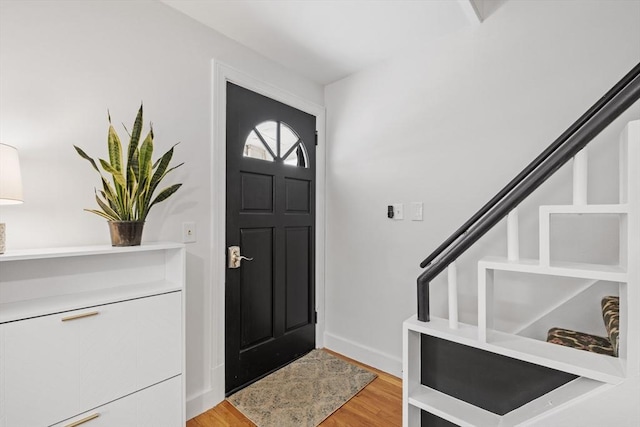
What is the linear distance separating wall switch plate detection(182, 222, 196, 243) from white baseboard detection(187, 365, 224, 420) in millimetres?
862

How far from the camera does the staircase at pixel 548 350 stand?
0.87 m

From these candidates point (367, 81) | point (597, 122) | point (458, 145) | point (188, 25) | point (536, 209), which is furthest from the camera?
point (367, 81)

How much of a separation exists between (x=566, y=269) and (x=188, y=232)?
1.83m

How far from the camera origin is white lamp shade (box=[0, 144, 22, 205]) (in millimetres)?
1090

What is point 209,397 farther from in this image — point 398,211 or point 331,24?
point 331,24

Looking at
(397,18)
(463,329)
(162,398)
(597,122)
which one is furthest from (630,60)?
(162,398)

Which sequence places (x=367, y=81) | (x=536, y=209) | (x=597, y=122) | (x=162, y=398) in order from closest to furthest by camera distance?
(x=597, y=122), (x=162, y=398), (x=536, y=209), (x=367, y=81)

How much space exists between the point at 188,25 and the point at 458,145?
189 centimetres

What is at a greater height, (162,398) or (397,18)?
(397,18)

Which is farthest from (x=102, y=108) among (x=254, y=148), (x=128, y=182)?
(x=254, y=148)

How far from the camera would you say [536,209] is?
1705 mm

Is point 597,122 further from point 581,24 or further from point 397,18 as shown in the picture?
point 397,18

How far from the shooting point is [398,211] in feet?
7.57

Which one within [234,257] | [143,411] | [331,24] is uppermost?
[331,24]
